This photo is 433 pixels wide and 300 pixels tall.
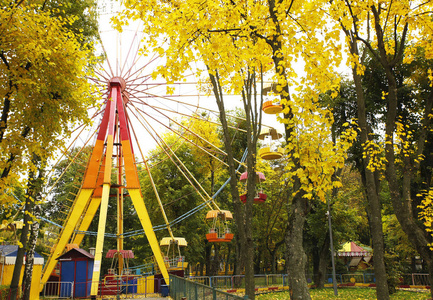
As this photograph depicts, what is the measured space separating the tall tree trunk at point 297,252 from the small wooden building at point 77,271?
1551cm

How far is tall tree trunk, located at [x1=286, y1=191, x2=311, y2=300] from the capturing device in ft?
21.6

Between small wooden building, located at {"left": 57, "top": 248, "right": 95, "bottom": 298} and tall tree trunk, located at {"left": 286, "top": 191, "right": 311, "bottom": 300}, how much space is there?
610 inches

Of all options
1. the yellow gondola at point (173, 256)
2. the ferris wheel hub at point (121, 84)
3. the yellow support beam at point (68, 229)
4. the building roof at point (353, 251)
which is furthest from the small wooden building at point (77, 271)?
the building roof at point (353, 251)

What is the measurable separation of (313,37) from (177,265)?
703 inches

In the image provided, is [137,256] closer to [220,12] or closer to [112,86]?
[112,86]

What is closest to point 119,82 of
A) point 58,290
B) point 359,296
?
point 58,290

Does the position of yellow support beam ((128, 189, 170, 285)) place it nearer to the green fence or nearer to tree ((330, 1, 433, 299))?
the green fence

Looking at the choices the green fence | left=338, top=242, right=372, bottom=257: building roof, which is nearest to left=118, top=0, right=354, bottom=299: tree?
the green fence

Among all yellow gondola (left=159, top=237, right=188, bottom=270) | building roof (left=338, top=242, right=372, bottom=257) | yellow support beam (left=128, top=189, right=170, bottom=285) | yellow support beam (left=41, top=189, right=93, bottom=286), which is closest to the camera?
yellow support beam (left=41, top=189, right=93, bottom=286)

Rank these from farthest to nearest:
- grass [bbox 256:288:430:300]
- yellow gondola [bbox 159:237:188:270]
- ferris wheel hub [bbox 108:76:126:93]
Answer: yellow gondola [bbox 159:237:188:270], ferris wheel hub [bbox 108:76:126:93], grass [bbox 256:288:430:300]

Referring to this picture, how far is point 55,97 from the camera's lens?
8.55 m

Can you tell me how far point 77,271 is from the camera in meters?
19.7

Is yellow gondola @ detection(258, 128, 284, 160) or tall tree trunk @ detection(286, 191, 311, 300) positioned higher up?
yellow gondola @ detection(258, 128, 284, 160)

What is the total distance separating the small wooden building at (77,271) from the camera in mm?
19375
